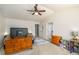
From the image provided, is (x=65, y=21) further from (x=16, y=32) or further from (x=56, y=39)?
(x=16, y=32)

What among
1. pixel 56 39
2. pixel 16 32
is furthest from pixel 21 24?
pixel 56 39

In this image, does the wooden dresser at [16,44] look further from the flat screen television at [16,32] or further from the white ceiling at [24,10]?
the white ceiling at [24,10]

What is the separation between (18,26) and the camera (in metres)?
1.77

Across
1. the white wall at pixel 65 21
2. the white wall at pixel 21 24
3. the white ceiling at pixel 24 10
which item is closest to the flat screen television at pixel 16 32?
the white wall at pixel 21 24

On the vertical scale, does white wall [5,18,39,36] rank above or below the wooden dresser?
above

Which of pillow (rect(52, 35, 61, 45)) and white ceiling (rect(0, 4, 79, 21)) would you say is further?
pillow (rect(52, 35, 61, 45))

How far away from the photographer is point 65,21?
5.86ft

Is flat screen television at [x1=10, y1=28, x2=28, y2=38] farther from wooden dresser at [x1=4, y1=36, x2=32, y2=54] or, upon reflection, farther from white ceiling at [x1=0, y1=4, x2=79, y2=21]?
white ceiling at [x1=0, y1=4, x2=79, y2=21]

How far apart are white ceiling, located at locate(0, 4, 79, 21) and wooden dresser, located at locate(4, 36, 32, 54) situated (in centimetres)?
41

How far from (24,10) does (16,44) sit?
65cm

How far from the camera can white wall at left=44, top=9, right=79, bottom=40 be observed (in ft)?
5.58

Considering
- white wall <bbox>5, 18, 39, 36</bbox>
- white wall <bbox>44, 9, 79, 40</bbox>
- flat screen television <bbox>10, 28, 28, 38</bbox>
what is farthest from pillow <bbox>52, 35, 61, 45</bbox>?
flat screen television <bbox>10, 28, 28, 38</bbox>
